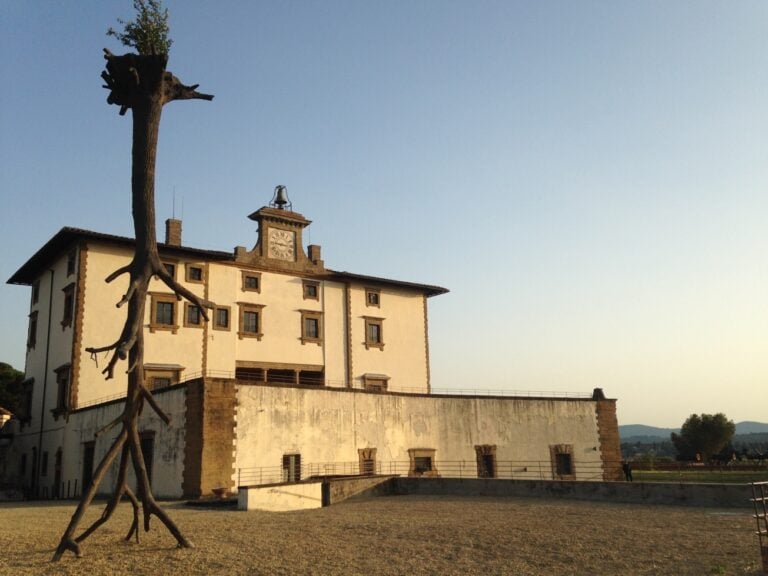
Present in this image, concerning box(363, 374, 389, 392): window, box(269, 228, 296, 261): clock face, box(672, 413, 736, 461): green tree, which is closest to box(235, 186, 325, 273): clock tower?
box(269, 228, 296, 261): clock face

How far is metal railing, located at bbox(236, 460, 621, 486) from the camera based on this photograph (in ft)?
85.7

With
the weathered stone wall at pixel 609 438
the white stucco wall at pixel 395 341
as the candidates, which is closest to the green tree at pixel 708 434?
the weathered stone wall at pixel 609 438

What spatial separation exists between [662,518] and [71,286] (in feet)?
94.5

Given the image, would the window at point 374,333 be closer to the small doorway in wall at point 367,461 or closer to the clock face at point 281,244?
the clock face at point 281,244

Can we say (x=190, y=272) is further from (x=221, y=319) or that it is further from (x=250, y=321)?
(x=250, y=321)

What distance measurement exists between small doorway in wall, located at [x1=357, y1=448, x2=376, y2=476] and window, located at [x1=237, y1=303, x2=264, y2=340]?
9988 mm

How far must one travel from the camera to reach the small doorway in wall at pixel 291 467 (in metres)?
27.1

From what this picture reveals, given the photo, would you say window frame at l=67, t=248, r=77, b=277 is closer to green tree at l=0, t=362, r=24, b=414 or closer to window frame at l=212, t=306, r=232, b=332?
window frame at l=212, t=306, r=232, b=332

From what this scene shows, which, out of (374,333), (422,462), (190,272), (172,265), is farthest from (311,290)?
(422,462)

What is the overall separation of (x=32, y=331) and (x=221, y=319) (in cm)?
1183

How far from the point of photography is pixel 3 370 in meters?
51.2

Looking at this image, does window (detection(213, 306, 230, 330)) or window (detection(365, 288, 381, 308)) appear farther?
window (detection(365, 288, 381, 308))

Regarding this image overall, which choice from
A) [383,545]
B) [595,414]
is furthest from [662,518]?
[595,414]

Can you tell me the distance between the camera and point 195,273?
116 ft
